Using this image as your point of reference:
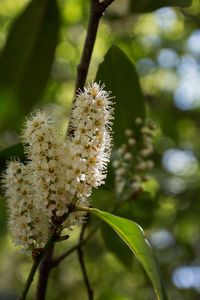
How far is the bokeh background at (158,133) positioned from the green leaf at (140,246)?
7.55 feet

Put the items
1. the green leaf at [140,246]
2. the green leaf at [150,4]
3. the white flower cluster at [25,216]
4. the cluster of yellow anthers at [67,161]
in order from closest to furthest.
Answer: the green leaf at [140,246]
the cluster of yellow anthers at [67,161]
the white flower cluster at [25,216]
the green leaf at [150,4]

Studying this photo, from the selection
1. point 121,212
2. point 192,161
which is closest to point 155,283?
point 121,212

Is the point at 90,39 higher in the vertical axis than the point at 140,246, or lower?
higher

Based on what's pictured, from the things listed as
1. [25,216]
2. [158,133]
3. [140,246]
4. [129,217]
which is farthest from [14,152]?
[158,133]

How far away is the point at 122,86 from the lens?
155cm

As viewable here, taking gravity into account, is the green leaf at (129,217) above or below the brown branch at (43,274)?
above

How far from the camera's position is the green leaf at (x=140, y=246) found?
0.92m

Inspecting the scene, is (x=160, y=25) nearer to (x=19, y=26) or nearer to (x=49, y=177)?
(x=19, y=26)

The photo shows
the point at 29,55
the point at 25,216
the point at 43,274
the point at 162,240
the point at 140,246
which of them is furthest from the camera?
the point at 162,240

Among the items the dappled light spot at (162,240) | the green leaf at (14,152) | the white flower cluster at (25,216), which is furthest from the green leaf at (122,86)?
the dappled light spot at (162,240)

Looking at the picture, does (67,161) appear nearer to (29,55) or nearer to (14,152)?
(14,152)

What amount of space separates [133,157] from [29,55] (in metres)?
0.60

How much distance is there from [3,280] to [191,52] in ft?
11.3

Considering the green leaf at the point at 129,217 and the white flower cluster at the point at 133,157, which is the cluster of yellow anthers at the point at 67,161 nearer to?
the white flower cluster at the point at 133,157
